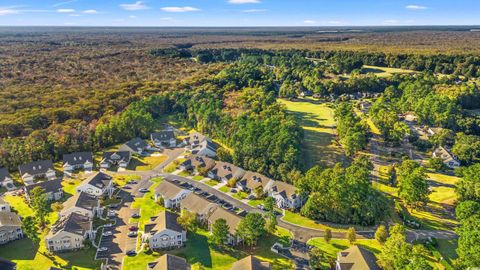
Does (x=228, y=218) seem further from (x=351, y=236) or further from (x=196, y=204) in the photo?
(x=351, y=236)

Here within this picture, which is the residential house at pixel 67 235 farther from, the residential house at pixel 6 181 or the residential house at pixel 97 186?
the residential house at pixel 6 181

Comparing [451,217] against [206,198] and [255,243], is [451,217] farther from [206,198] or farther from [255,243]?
[206,198]

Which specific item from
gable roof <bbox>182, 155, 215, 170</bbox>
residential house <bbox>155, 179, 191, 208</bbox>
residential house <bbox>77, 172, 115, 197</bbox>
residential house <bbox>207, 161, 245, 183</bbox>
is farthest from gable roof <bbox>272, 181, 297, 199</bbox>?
residential house <bbox>77, 172, 115, 197</bbox>

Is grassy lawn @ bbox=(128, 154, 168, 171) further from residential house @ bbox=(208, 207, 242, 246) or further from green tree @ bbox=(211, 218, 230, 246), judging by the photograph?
green tree @ bbox=(211, 218, 230, 246)

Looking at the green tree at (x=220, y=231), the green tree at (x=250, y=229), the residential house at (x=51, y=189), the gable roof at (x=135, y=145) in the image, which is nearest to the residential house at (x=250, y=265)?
the green tree at (x=250, y=229)

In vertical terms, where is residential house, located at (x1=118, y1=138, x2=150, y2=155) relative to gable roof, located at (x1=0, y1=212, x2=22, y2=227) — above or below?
above

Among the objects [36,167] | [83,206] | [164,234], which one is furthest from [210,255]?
[36,167]
